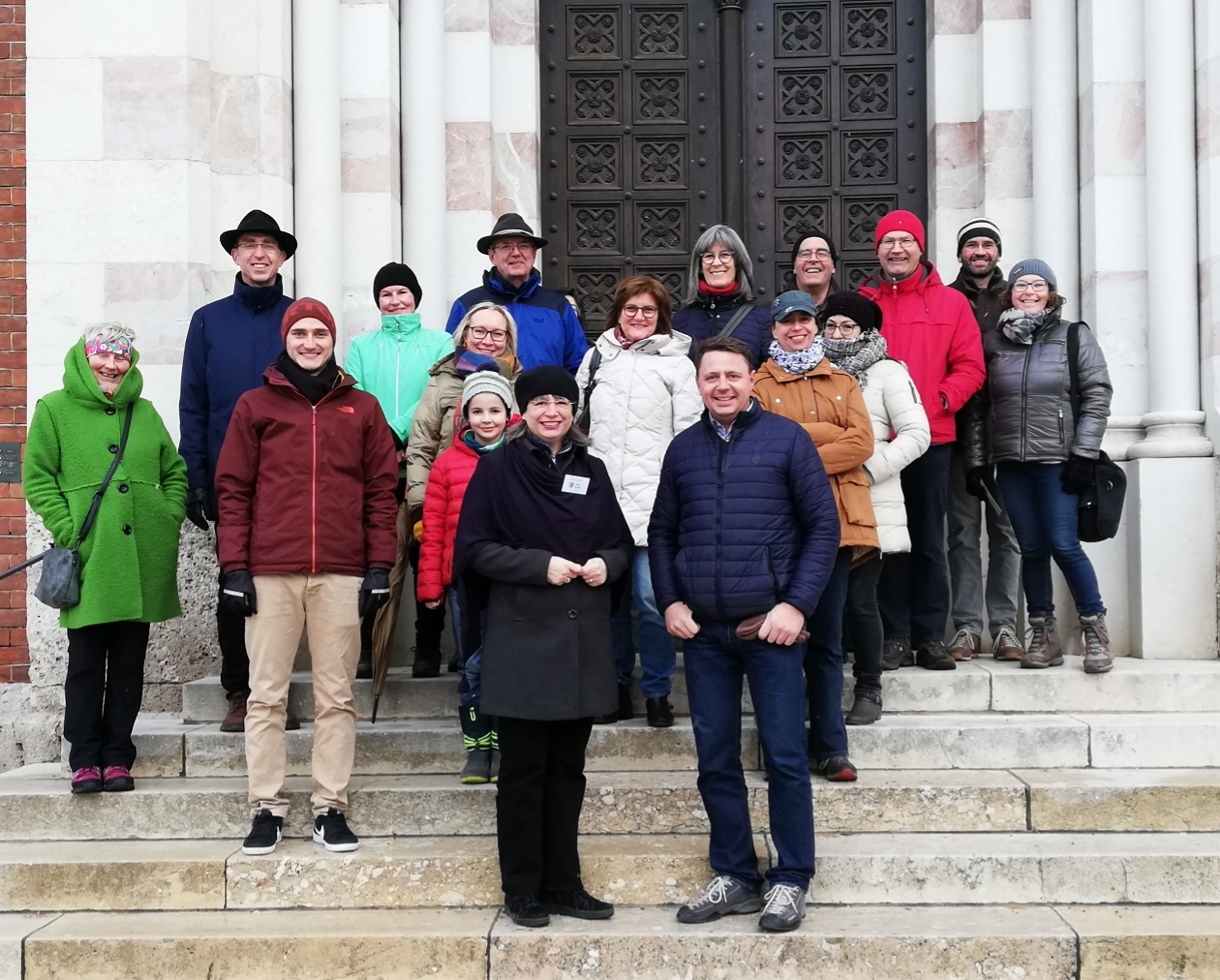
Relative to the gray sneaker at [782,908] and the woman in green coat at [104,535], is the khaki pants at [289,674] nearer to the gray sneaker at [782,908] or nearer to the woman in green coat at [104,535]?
the woman in green coat at [104,535]

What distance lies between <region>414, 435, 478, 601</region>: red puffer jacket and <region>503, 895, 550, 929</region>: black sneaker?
1286 mm

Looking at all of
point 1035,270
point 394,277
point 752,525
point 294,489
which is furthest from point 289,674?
point 1035,270

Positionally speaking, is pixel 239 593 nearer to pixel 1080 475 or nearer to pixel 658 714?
pixel 658 714

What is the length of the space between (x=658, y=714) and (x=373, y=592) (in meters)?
1.37

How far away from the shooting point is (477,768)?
17.2 feet

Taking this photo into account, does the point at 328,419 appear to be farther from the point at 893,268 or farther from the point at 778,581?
the point at 893,268

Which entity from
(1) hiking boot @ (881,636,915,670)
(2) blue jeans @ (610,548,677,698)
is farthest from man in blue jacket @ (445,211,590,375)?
(1) hiking boot @ (881,636,915,670)

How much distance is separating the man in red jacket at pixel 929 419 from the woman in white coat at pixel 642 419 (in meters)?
1.14

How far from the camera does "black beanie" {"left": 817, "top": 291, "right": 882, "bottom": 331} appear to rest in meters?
5.59

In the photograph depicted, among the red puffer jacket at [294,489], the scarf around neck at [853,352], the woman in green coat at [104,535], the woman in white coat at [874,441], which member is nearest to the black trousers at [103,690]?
the woman in green coat at [104,535]

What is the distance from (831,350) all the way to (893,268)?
30.3 inches

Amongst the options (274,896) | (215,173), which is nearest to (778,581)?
(274,896)

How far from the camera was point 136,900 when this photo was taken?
15.6ft

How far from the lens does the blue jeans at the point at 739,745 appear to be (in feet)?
14.3
